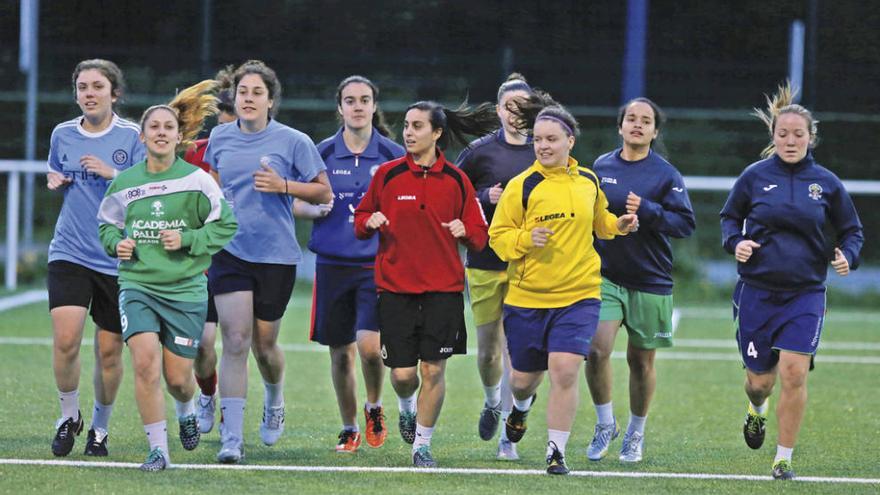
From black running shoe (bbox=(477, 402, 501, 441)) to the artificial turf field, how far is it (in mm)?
61

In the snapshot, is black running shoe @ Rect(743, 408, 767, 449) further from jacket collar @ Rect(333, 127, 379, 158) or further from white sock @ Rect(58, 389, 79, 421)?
white sock @ Rect(58, 389, 79, 421)

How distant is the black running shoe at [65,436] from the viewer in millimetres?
7309

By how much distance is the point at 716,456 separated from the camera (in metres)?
7.82

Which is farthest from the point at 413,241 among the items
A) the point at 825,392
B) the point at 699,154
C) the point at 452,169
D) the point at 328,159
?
the point at 699,154

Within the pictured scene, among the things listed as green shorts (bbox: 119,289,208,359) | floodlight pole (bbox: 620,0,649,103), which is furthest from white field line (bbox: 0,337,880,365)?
floodlight pole (bbox: 620,0,649,103)

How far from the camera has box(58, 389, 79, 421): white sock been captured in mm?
7434

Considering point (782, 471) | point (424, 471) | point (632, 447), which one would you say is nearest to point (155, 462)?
point (424, 471)

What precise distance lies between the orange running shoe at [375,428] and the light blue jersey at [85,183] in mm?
1521

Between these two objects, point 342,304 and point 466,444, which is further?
point 466,444

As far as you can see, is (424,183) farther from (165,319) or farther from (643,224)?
(165,319)

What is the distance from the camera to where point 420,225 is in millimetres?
7234

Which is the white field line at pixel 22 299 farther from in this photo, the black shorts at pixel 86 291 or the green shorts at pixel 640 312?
the green shorts at pixel 640 312

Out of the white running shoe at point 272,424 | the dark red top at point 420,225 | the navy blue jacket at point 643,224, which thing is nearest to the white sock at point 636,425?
the navy blue jacket at point 643,224

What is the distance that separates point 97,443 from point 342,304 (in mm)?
1412
